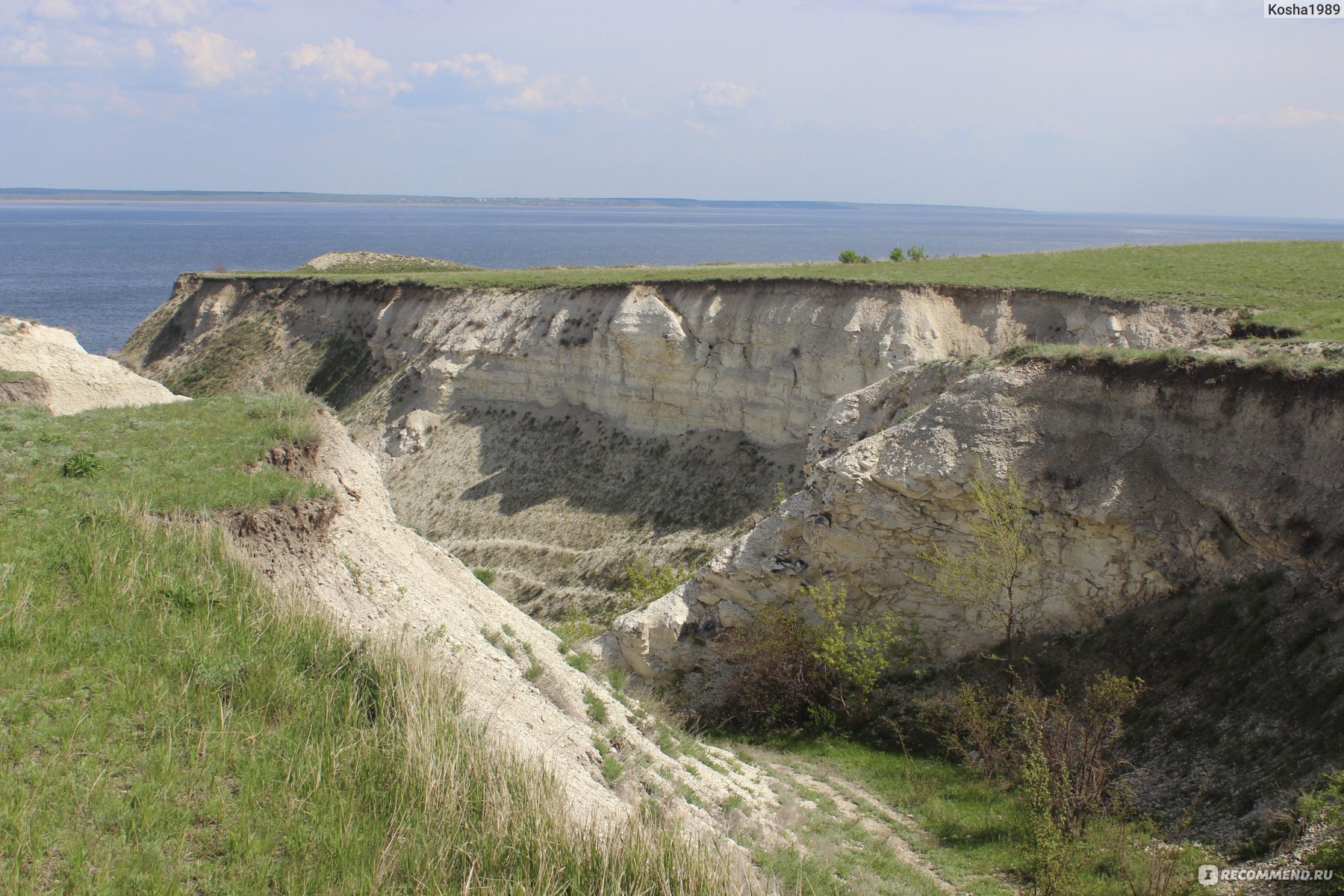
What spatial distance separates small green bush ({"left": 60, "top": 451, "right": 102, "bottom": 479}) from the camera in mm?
11906

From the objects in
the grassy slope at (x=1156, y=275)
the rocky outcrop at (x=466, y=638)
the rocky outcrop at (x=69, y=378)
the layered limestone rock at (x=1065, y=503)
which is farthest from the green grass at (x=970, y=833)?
the rocky outcrop at (x=69, y=378)

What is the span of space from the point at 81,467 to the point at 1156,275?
30454mm

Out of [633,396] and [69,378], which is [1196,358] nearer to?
[633,396]

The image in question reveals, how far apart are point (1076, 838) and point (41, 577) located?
1306 cm

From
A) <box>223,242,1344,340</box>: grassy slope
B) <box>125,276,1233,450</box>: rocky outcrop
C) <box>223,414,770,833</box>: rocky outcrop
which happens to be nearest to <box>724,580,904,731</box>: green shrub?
<box>223,414,770,833</box>: rocky outcrop

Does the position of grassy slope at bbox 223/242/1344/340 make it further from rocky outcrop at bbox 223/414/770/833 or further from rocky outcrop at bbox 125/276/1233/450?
rocky outcrop at bbox 223/414/770/833

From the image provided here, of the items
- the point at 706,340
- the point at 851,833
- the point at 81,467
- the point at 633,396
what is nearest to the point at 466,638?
the point at 81,467

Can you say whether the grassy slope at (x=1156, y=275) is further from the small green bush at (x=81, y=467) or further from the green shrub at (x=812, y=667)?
the small green bush at (x=81, y=467)

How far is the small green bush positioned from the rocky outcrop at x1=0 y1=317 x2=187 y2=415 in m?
7.91

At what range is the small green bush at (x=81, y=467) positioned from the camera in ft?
39.1

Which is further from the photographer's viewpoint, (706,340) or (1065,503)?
(706,340)

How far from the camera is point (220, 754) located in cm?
771

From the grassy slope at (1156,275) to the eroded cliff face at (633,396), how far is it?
0.88 metres

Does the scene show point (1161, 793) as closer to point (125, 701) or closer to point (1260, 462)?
point (1260, 462)
